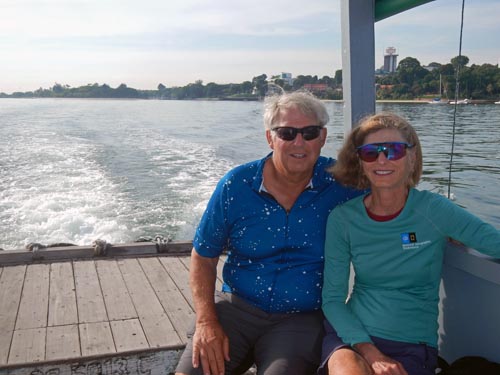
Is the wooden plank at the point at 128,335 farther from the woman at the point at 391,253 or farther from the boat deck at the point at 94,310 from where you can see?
the woman at the point at 391,253

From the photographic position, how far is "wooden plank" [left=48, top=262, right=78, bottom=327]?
296 cm

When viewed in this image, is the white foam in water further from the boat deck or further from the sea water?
the boat deck

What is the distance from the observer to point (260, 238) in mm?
2068

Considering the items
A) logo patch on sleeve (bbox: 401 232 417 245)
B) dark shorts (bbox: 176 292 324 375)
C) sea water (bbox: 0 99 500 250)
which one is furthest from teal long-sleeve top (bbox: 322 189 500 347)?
sea water (bbox: 0 99 500 250)

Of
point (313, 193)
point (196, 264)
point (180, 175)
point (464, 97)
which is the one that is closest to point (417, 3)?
point (464, 97)

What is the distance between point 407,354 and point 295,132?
2.89 feet

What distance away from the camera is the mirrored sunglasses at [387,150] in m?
1.86

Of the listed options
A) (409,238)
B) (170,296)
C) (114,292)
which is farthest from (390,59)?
(114,292)

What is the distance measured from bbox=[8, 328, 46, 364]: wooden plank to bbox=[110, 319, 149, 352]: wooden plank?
35 centimetres

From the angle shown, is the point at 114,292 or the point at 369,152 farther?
the point at 114,292

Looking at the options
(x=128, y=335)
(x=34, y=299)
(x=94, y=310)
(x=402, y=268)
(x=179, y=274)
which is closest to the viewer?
(x=402, y=268)

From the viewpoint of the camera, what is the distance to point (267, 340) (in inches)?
78.6

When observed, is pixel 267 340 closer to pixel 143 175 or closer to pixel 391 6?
pixel 391 6

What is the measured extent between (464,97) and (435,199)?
36.2 inches
